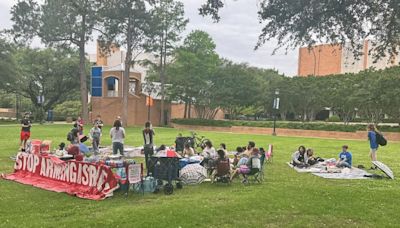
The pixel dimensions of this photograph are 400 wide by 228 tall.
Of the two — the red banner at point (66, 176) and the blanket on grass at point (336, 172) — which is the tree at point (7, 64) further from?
the blanket on grass at point (336, 172)

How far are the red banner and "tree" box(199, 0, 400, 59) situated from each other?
4449mm

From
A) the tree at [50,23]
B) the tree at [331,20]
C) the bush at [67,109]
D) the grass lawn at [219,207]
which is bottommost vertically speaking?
the grass lawn at [219,207]

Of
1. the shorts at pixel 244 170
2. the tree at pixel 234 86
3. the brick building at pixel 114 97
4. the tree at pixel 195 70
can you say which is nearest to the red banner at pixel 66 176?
the shorts at pixel 244 170

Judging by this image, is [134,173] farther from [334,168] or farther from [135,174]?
[334,168]

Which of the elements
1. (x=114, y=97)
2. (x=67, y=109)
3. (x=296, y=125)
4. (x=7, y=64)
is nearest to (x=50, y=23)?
(x=7, y=64)

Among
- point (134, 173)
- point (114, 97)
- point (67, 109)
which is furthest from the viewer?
point (67, 109)

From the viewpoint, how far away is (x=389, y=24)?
29.4 ft

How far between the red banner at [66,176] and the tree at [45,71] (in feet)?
144

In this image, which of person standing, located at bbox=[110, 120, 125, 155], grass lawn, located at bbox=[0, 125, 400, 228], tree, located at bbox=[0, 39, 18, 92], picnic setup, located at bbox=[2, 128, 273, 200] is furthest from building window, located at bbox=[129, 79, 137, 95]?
grass lawn, located at bbox=[0, 125, 400, 228]

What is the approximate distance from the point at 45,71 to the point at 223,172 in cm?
4893

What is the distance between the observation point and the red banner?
9766 mm

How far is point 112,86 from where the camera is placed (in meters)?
51.8

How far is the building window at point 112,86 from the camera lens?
51.3 m

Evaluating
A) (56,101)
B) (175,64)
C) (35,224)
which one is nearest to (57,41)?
(175,64)
